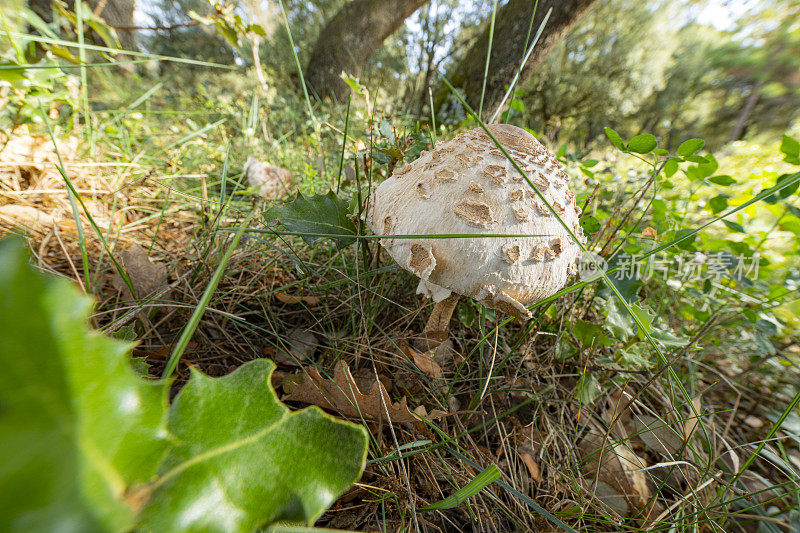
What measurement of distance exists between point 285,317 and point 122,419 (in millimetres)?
1114

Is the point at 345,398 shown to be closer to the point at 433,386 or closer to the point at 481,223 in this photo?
the point at 433,386

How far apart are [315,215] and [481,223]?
60 centimetres

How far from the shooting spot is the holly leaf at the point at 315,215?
47.9 inches

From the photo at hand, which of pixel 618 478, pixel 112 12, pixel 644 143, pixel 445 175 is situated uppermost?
pixel 112 12

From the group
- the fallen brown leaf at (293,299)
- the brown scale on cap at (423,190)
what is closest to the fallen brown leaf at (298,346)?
the fallen brown leaf at (293,299)

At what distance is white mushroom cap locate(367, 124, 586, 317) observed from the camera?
1.06 m

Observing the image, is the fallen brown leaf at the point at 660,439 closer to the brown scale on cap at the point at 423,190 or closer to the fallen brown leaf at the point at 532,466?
the fallen brown leaf at the point at 532,466

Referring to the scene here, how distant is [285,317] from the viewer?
1.48m

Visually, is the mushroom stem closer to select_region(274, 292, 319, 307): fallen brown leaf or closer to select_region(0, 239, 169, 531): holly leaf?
select_region(274, 292, 319, 307): fallen brown leaf

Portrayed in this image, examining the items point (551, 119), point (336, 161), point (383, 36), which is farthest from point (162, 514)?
point (551, 119)

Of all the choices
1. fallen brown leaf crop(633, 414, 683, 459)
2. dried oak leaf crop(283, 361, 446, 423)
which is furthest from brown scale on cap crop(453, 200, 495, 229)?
fallen brown leaf crop(633, 414, 683, 459)

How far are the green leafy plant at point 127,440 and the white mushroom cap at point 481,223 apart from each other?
0.66m

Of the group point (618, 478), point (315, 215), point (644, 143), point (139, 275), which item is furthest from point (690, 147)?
point (139, 275)

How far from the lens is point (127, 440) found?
38 cm
